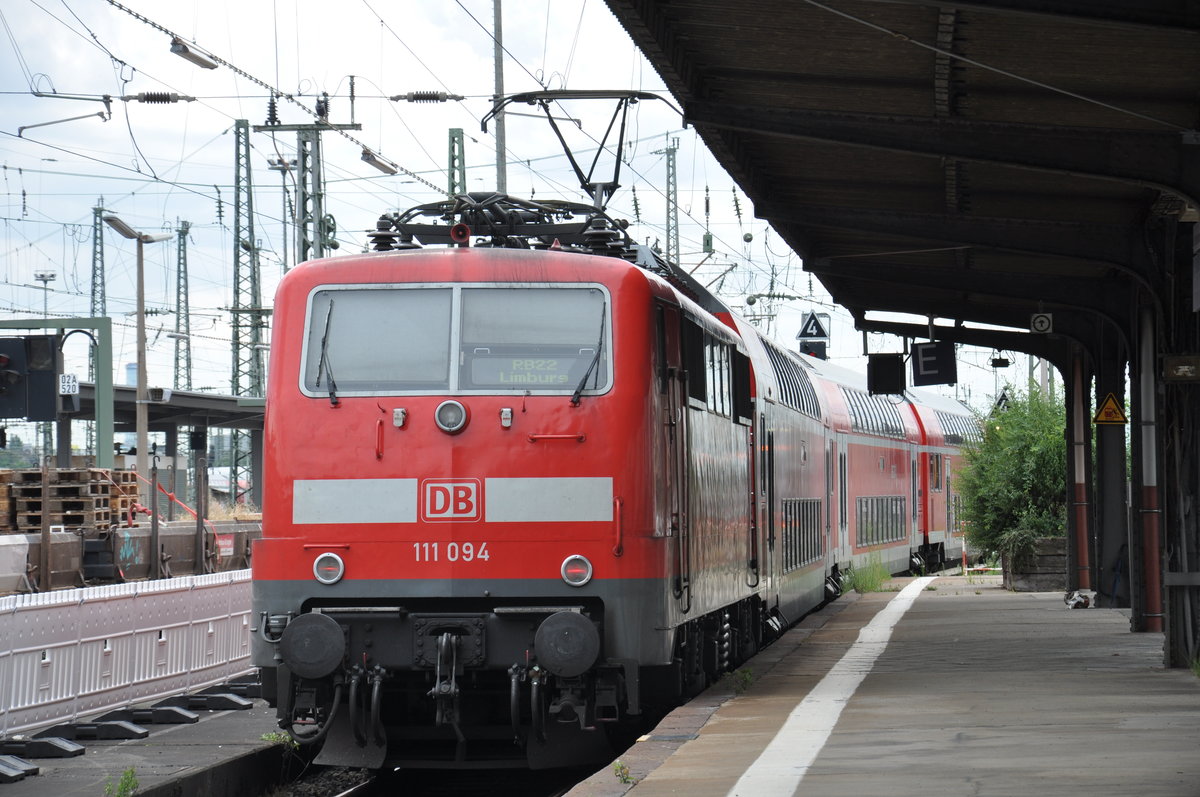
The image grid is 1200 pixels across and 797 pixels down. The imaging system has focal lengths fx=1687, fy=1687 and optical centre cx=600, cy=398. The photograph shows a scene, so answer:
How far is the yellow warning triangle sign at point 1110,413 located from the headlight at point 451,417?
11.2 metres

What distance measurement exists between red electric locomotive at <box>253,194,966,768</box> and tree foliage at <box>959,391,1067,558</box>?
646 inches

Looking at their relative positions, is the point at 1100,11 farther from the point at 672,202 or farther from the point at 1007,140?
the point at 672,202

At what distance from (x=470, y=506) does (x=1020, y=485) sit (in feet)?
59.2

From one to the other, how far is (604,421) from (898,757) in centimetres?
252

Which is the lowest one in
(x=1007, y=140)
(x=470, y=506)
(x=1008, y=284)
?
(x=470, y=506)

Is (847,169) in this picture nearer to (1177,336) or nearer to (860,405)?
(1177,336)

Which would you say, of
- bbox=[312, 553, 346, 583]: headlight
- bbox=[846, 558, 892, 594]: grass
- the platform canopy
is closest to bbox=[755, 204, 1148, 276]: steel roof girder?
the platform canopy

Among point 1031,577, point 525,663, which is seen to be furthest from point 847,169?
point 1031,577

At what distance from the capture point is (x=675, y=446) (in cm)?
1063

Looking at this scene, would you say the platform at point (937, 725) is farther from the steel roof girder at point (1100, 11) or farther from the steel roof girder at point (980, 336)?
the steel roof girder at point (980, 336)

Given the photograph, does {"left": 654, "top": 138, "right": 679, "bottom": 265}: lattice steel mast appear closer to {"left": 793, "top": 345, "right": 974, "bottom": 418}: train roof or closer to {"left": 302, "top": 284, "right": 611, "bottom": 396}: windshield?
{"left": 793, "top": 345, "right": 974, "bottom": 418}: train roof

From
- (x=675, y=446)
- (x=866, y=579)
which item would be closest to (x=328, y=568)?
(x=675, y=446)

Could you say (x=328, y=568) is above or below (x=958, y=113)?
below

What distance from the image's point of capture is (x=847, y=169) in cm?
1445
